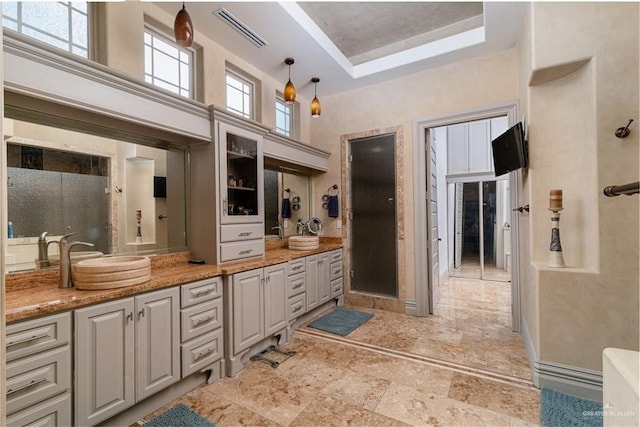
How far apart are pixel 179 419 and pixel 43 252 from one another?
1.35 metres

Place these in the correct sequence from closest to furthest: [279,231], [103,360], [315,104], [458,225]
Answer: [103,360] → [315,104] → [279,231] → [458,225]

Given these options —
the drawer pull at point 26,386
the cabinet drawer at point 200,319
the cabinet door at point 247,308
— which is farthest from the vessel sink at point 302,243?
the drawer pull at point 26,386

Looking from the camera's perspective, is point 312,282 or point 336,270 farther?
point 336,270

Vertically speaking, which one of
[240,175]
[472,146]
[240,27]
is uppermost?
[240,27]

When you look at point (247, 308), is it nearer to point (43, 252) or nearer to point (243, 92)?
point (43, 252)

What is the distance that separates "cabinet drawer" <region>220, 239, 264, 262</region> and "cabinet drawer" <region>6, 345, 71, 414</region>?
1.21 m

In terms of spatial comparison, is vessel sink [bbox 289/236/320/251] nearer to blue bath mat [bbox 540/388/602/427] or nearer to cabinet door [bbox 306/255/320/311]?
cabinet door [bbox 306/255/320/311]

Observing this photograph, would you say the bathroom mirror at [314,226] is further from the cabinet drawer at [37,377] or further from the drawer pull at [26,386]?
the drawer pull at [26,386]

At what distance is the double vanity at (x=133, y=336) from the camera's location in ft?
4.78

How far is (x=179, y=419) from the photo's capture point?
6.14 ft

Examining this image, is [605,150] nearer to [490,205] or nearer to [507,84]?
[507,84]

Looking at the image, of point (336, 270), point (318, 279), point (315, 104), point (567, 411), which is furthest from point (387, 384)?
point (315, 104)

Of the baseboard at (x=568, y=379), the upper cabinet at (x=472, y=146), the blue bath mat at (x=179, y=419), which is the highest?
the upper cabinet at (x=472, y=146)

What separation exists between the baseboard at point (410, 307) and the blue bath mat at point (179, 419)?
8.44 ft
